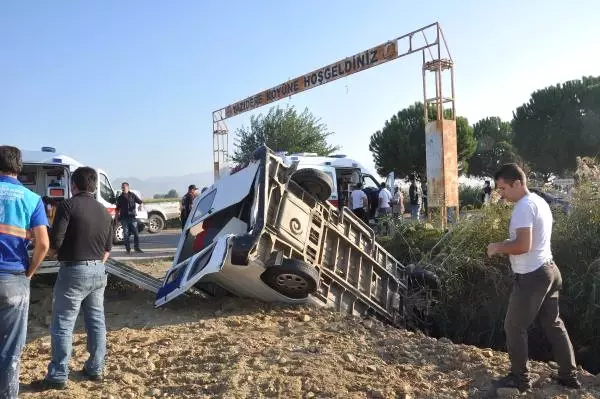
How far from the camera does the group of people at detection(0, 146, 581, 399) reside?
10.9 feet

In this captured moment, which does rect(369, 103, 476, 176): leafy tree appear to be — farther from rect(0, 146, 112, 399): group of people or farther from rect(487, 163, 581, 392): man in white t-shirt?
rect(0, 146, 112, 399): group of people

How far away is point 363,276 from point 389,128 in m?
34.2

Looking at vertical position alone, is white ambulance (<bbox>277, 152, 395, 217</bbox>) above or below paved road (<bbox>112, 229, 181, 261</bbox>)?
above

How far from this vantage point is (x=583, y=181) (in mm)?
7129

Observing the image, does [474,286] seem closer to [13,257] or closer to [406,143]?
[13,257]

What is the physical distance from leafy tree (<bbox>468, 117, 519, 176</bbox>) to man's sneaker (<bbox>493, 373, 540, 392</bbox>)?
Result: 44114 millimetres

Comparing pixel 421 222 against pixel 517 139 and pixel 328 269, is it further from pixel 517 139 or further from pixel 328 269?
pixel 517 139

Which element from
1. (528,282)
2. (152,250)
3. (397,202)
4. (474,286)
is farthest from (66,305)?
(397,202)

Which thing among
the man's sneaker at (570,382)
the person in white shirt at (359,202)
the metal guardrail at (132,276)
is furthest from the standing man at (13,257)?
the person in white shirt at (359,202)

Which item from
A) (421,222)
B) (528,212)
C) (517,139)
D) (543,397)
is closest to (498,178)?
(528,212)

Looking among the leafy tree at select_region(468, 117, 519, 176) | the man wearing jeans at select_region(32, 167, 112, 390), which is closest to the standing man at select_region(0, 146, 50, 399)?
the man wearing jeans at select_region(32, 167, 112, 390)

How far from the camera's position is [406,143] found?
3784 centimetres

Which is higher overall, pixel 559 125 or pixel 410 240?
pixel 559 125

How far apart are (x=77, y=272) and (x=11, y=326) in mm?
675
